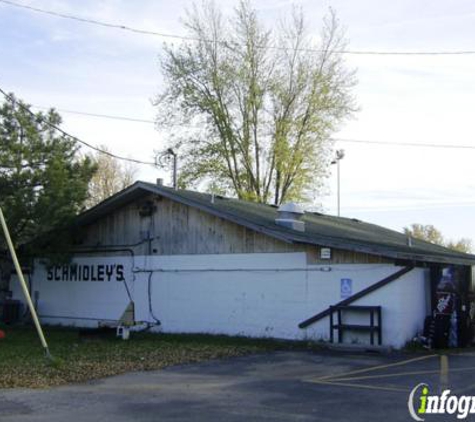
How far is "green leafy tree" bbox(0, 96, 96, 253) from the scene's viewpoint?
64.6 ft

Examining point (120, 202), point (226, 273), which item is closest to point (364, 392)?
point (226, 273)

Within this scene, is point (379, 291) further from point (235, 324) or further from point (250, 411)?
point (250, 411)

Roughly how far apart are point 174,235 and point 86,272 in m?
4.03

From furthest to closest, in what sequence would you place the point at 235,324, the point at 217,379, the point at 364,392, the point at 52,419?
the point at 235,324, the point at 217,379, the point at 364,392, the point at 52,419

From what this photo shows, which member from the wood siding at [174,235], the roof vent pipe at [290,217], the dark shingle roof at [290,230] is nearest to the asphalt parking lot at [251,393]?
the dark shingle roof at [290,230]

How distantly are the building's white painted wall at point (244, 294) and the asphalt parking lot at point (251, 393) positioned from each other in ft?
9.60

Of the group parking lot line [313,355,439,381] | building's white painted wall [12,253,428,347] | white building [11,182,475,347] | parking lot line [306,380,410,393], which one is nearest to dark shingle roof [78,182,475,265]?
white building [11,182,475,347]

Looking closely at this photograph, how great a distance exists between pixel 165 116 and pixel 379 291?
23.1 meters

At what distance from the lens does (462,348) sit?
59.6 feet

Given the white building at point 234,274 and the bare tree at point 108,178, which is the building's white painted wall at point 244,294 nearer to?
the white building at point 234,274

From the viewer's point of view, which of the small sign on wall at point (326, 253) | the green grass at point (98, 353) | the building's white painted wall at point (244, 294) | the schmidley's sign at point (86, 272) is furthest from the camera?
the schmidley's sign at point (86, 272)

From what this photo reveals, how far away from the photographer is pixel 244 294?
19844mm

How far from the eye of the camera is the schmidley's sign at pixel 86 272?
22859mm

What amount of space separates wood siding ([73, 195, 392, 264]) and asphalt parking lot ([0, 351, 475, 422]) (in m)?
4.87
